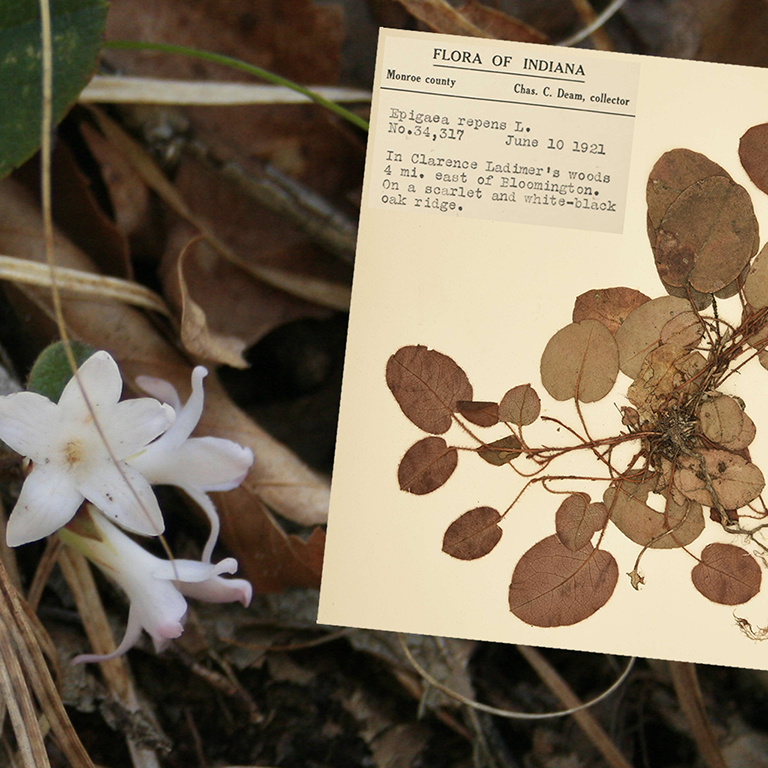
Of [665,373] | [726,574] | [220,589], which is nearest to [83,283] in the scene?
[220,589]

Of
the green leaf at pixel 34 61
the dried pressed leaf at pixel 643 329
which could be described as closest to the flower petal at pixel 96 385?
the green leaf at pixel 34 61

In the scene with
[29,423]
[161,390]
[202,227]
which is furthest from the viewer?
[202,227]

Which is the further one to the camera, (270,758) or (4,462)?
(270,758)

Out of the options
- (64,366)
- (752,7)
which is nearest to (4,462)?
(64,366)

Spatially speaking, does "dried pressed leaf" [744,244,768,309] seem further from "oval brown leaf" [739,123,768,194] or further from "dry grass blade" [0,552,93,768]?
"dry grass blade" [0,552,93,768]

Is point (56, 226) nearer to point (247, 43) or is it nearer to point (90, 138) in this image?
point (90, 138)

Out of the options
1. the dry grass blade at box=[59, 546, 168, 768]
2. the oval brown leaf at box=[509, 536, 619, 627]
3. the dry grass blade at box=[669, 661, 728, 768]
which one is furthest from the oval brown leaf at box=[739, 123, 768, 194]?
the dry grass blade at box=[59, 546, 168, 768]

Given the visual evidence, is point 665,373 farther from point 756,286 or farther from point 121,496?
point 121,496
